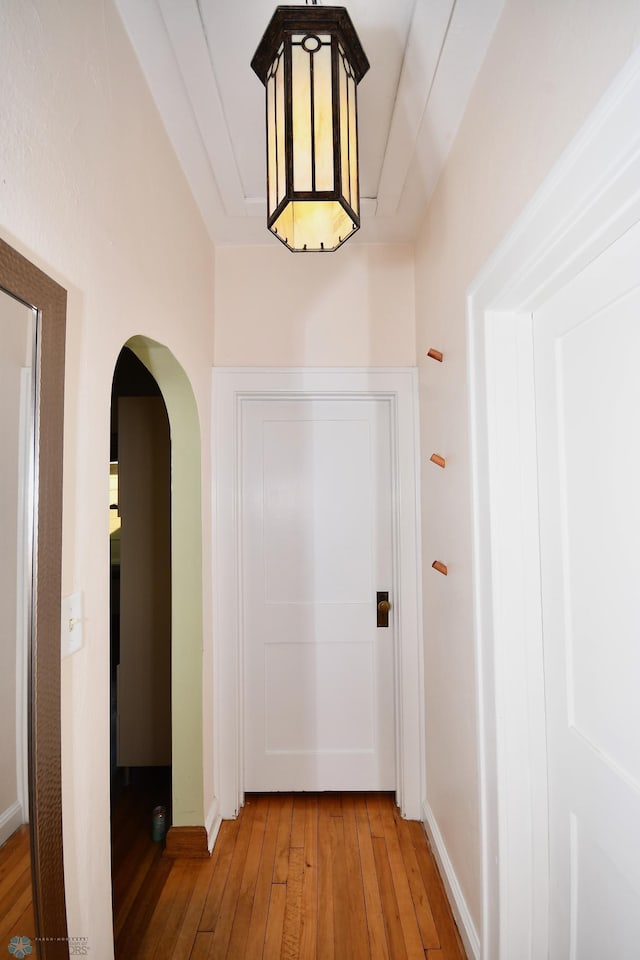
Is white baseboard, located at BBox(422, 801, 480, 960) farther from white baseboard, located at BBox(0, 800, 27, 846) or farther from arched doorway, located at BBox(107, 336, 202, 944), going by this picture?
white baseboard, located at BBox(0, 800, 27, 846)

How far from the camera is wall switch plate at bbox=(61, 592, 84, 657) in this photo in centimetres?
100

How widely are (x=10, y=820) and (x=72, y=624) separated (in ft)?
1.12

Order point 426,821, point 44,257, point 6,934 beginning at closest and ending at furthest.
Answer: point 6,934
point 44,257
point 426,821

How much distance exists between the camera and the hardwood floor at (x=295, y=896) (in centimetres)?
155

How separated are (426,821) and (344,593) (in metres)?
0.99

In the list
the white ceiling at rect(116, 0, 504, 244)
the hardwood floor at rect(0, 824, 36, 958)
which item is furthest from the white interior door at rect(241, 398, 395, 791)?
the hardwood floor at rect(0, 824, 36, 958)

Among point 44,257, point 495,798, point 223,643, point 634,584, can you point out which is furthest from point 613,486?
point 223,643

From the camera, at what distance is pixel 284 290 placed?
7.66 ft

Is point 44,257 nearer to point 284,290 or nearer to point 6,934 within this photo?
point 6,934

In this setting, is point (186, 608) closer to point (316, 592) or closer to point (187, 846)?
point (316, 592)

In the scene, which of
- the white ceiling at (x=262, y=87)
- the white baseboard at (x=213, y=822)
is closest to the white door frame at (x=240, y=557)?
the white baseboard at (x=213, y=822)

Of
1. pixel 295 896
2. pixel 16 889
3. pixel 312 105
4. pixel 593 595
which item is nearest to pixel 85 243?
pixel 312 105

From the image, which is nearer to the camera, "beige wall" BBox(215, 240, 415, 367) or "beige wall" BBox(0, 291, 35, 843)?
"beige wall" BBox(0, 291, 35, 843)

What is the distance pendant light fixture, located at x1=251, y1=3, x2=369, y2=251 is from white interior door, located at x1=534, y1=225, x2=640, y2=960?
56 cm
